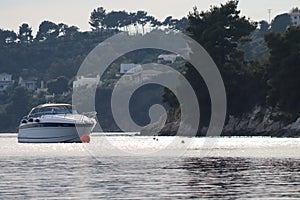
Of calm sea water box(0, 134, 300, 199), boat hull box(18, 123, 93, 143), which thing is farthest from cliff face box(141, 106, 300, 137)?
calm sea water box(0, 134, 300, 199)

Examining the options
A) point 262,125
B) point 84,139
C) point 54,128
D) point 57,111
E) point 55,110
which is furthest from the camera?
point 262,125

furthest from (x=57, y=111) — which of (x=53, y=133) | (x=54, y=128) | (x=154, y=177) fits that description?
(x=154, y=177)

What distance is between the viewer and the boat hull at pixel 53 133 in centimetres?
14800

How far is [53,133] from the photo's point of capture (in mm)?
148125

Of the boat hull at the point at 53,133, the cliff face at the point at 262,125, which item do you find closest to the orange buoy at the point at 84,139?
the boat hull at the point at 53,133

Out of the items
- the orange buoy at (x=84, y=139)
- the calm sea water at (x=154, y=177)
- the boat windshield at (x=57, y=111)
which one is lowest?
the orange buoy at (x=84, y=139)

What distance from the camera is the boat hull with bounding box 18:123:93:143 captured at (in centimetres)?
14800

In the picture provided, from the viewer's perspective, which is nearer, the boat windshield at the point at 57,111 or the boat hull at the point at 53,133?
the boat hull at the point at 53,133

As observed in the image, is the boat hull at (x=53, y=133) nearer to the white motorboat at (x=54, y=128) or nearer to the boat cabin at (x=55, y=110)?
the white motorboat at (x=54, y=128)

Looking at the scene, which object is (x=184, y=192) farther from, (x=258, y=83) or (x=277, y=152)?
(x=258, y=83)

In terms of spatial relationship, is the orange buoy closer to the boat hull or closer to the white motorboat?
the white motorboat

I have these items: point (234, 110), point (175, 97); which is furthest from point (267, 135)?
point (175, 97)

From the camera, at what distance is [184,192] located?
54.4m

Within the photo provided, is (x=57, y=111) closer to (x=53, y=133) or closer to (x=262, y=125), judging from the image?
(x=53, y=133)
